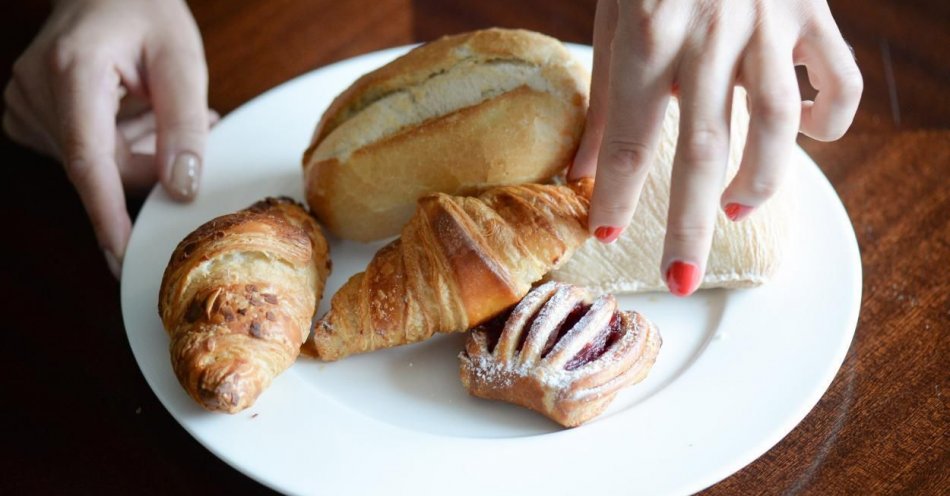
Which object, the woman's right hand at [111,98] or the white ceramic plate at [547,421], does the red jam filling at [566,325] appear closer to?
the white ceramic plate at [547,421]

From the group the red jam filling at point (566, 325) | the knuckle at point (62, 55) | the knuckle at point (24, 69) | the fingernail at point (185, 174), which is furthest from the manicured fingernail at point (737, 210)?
the knuckle at point (24, 69)

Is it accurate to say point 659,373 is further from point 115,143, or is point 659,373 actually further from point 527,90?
point 115,143

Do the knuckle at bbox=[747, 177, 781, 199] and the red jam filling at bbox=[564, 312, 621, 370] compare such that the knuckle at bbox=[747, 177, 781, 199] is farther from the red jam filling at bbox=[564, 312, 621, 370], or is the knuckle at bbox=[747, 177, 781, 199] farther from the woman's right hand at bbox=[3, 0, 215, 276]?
the woman's right hand at bbox=[3, 0, 215, 276]

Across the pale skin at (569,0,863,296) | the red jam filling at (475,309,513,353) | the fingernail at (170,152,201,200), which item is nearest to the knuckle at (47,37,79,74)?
the fingernail at (170,152,201,200)

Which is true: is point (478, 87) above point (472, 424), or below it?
above

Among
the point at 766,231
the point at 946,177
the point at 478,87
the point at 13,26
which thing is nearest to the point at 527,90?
the point at 478,87

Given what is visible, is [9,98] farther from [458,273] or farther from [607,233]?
[607,233]
